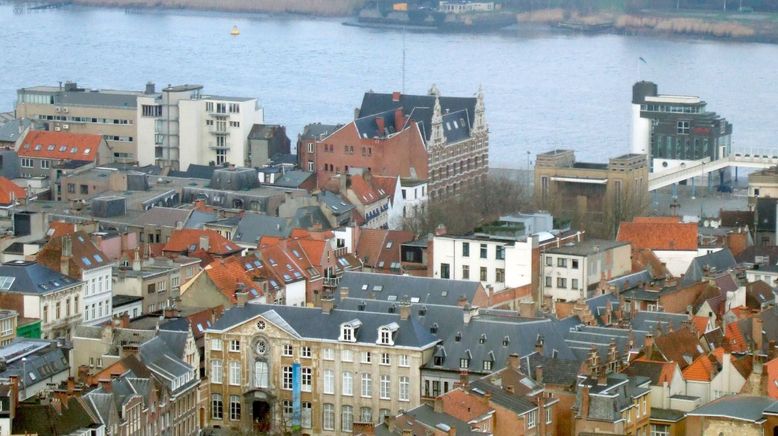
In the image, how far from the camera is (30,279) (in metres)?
40.0

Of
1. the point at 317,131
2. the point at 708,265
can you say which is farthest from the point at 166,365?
the point at 317,131

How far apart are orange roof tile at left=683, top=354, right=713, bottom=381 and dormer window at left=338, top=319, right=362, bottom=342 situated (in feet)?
15.6

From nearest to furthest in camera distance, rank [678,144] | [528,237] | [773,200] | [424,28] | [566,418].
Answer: [566,418] < [528,237] < [773,200] < [678,144] < [424,28]

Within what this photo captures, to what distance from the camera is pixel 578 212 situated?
56.6 metres

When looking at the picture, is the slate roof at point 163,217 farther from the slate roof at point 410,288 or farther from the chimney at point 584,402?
the chimney at point 584,402

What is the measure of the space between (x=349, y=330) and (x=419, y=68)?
7552 centimetres

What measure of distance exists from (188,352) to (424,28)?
343 ft

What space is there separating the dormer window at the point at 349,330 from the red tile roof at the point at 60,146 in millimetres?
23913

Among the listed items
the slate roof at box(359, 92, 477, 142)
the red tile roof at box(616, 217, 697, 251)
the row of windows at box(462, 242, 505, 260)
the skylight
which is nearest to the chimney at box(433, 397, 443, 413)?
the skylight

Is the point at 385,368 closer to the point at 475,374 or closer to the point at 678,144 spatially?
the point at 475,374

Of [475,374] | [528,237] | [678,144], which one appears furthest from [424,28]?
[475,374]

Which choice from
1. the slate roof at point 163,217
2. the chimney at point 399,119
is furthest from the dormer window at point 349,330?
the chimney at point 399,119

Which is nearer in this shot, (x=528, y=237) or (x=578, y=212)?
(x=528, y=237)

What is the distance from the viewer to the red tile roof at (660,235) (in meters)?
47.5
